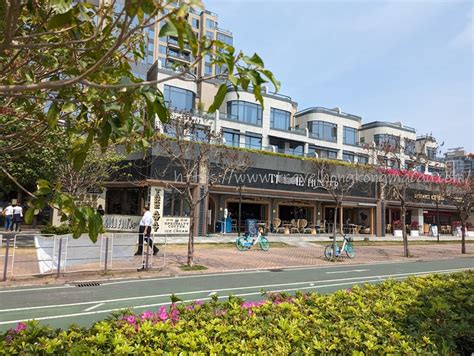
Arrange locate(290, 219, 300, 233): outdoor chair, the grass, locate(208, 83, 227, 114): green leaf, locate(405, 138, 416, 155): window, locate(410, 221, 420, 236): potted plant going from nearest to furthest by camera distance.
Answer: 1. locate(208, 83, 227, 114): green leaf
2. the grass
3. locate(405, 138, 416, 155): window
4. locate(290, 219, 300, 233): outdoor chair
5. locate(410, 221, 420, 236): potted plant

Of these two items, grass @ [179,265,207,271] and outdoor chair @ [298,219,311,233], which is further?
outdoor chair @ [298,219,311,233]

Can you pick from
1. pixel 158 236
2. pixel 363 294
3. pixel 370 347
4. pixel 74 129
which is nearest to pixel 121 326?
pixel 74 129

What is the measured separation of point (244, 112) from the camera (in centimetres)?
4197

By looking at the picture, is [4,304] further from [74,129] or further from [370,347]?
[370,347]

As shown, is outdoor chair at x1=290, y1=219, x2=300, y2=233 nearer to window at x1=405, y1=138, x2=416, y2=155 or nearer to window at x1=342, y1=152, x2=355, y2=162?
window at x1=405, y1=138, x2=416, y2=155

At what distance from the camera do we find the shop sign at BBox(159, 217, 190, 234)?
24.6 meters

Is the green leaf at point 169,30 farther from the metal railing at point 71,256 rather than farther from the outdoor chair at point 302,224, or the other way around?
the outdoor chair at point 302,224

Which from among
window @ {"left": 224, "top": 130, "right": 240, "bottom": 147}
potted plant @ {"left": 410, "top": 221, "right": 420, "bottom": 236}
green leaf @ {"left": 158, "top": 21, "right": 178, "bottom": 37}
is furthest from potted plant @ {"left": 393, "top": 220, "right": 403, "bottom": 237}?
green leaf @ {"left": 158, "top": 21, "right": 178, "bottom": 37}

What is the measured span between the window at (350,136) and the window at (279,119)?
1008cm

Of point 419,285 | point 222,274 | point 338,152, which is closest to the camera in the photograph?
point 419,285

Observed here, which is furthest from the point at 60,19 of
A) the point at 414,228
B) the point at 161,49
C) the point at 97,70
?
the point at 161,49

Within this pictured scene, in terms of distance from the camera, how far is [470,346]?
363 centimetres

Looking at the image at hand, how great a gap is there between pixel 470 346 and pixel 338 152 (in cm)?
4759

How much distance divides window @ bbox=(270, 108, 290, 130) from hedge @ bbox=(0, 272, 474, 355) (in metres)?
40.0
